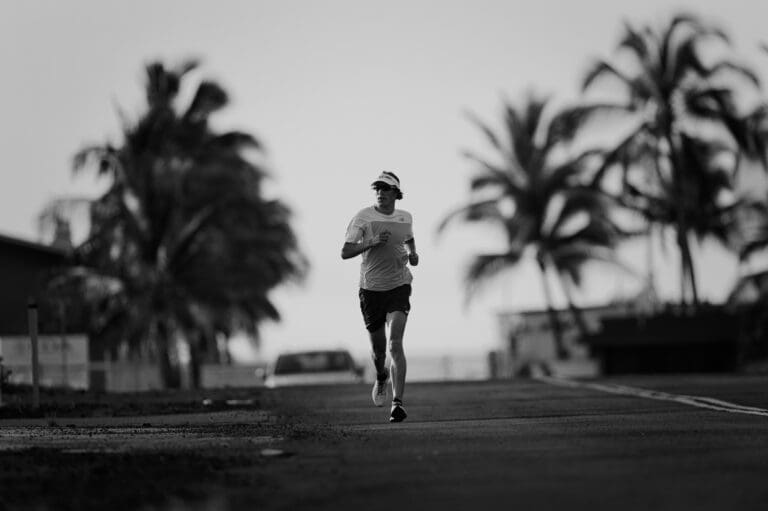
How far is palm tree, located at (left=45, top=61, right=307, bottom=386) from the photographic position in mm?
40625

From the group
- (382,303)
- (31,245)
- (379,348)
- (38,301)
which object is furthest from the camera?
(31,245)

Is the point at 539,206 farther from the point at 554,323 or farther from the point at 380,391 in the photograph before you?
the point at 380,391

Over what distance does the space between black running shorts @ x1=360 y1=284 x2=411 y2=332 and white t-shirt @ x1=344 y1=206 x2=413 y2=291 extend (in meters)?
0.05

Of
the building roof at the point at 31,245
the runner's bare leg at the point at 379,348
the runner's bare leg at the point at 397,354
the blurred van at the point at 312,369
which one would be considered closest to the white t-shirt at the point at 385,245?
the runner's bare leg at the point at 397,354

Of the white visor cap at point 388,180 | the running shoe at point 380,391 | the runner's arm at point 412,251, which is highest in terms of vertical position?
the white visor cap at point 388,180

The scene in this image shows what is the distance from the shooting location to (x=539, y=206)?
172ft

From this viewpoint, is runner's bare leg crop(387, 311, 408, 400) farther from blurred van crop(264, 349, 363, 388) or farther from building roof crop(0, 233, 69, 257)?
building roof crop(0, 233, 69, 257)

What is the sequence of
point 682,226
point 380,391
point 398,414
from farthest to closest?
point 682,226 → point 380,391 → point 398,414

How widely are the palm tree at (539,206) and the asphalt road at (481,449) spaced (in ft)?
118

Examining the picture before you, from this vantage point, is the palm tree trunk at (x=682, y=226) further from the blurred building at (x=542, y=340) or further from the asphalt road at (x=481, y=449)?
the asphalt road at (x=481, y=449)

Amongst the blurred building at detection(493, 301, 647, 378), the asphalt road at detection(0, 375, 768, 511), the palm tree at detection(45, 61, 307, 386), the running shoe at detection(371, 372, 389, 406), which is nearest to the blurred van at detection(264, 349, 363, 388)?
the palm tree at detection(45, 61, 307, 386)

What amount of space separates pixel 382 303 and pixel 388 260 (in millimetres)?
365

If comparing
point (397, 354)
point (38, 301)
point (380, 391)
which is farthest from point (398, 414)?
point (38, 301)

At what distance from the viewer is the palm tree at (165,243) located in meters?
40.6
